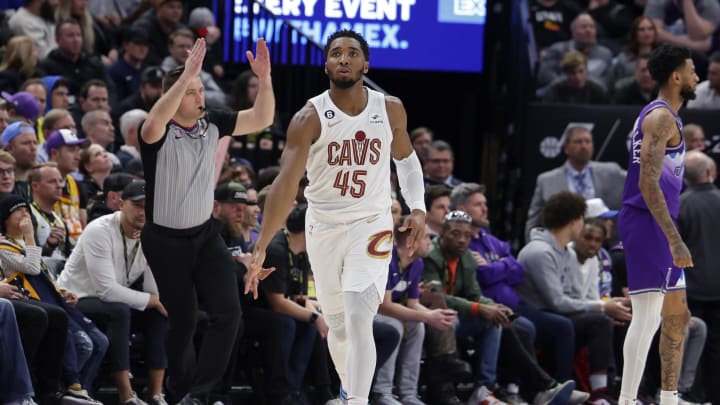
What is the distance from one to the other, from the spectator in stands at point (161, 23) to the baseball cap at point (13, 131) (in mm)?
4024

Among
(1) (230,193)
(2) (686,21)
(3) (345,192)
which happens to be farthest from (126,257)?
(2) (686,21)

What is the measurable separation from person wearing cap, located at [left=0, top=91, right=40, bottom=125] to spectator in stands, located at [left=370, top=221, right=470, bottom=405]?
3177mm

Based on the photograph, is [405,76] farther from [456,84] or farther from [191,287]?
[191,287]

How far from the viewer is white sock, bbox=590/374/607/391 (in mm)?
10320

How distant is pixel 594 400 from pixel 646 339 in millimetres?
2785

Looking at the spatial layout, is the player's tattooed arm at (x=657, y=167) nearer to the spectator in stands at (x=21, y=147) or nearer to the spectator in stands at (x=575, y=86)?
the spectator in stands at (x=21, y=147)

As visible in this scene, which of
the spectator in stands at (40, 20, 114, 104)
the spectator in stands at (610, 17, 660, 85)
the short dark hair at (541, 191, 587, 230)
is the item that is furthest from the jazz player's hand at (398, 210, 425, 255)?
the spectator in stands at (610, 17, 660, 85)

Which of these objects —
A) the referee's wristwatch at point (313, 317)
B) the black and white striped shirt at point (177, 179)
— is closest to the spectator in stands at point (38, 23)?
the referee's wristwatch at point (313, 317)

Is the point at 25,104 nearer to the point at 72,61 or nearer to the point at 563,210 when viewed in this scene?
the point at 72,61

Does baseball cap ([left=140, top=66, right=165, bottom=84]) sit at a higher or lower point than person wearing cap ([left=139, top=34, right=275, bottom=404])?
higher

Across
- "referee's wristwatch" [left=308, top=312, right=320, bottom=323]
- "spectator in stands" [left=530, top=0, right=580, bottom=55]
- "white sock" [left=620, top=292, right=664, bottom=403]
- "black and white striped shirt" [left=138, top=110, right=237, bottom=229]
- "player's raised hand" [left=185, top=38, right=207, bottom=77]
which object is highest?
"spectator in stands" [left=530, top=0, right=580, bottom=55]

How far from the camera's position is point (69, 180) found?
963cm

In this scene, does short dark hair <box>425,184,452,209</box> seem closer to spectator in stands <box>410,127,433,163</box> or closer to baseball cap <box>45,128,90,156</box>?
spectator in stands <box>410,127,433,163</box>

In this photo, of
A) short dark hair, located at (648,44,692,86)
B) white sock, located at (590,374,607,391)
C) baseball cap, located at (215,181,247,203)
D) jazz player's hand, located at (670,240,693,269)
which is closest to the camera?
jazz player's hand, located at (670,240,693,269)
